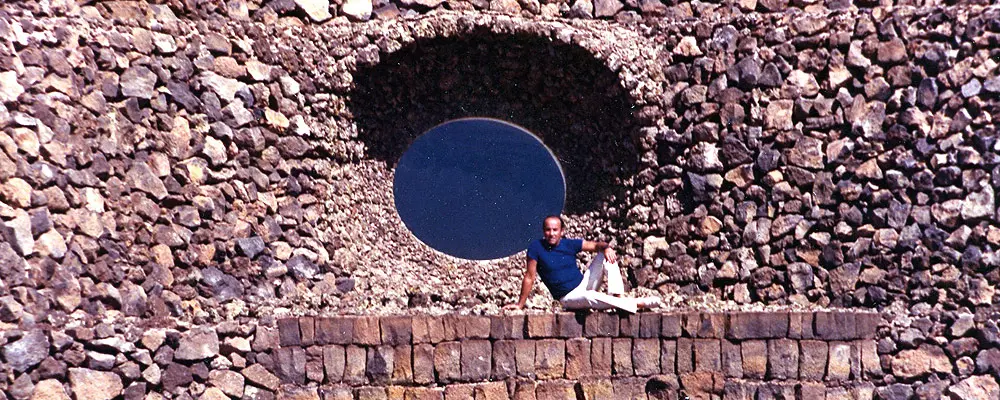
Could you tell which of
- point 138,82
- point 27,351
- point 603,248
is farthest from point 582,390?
point 138,82

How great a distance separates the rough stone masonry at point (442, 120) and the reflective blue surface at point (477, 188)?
6.9 inches

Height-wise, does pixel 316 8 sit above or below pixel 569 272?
above

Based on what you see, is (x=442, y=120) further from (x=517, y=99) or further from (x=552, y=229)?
(x=552, y=229)

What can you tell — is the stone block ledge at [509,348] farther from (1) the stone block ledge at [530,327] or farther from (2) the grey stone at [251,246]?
(2) the grey stone at [251,246]

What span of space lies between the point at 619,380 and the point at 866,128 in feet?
9.08

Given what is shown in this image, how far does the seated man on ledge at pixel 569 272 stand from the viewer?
8141 mm

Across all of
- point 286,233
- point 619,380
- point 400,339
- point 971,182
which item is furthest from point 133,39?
point 971,182

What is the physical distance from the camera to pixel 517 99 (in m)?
10.0

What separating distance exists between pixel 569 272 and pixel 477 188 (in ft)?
5.06

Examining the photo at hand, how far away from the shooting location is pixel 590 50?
30.7 feet

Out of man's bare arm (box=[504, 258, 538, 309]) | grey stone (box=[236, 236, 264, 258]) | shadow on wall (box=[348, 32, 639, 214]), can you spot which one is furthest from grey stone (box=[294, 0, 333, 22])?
man's bare arm (box=[504, 258, 538, 309])

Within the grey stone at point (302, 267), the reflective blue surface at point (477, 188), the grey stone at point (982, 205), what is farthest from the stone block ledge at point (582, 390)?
the reflective blue surface at point (477, 188)

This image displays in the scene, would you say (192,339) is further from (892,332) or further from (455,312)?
(892,332)

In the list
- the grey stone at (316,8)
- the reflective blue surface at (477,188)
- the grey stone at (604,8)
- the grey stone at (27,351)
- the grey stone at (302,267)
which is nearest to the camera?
the grey stone at (27,351)
